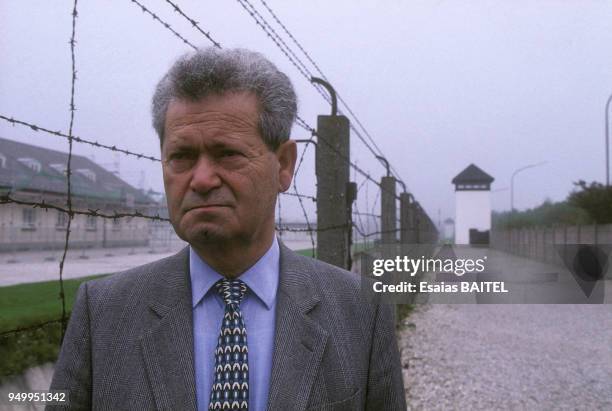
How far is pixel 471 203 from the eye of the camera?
174ft

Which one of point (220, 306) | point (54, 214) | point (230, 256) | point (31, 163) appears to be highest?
point (31, 163)

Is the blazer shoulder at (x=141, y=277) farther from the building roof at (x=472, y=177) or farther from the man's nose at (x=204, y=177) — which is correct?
the building roof at (x=472, y=177)

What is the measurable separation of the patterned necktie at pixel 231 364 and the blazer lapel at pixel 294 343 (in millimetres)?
72

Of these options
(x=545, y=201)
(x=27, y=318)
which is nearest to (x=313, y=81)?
(x=27, y=318)

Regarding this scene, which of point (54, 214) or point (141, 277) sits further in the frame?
point (54, 214)

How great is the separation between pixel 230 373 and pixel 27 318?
170 inches

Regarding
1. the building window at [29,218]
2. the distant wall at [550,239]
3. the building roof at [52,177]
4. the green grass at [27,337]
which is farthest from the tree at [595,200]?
the building window at [29,218]

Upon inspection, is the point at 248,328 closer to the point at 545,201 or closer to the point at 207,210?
the point at 207,210

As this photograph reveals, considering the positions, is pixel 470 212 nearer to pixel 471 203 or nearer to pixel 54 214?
pixel 471 203

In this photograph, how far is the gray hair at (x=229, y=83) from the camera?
145 centimetres

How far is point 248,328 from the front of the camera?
58.1 inches

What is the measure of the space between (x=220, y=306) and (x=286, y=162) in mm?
430
